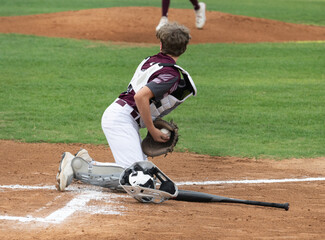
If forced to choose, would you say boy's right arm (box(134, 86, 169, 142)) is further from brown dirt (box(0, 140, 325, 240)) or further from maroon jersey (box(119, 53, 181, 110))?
brown dirt (box(0, 140, 325, 240))

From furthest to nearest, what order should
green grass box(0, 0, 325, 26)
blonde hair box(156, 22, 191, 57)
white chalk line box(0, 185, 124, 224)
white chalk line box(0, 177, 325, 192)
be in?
green grass box(0, 0, 325, 26), white chalk line box(0, 177, 325, 192), blonde hair box(156, 22, 191, 57), white chalk line box(0, 185, 124, 224)

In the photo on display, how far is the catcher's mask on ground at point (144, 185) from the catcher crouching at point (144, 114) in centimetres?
12

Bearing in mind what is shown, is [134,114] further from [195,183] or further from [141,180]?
[195,183]

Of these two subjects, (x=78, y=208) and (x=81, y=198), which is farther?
(x=81, y=198)

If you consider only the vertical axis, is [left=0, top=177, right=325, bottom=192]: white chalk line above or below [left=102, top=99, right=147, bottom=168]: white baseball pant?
below

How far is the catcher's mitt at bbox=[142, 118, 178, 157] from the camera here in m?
5.43

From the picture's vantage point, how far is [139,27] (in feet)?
57.7

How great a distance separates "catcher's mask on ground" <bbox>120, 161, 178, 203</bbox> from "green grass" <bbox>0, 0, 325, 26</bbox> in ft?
59.5

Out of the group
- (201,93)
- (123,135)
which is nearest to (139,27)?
(201,93)

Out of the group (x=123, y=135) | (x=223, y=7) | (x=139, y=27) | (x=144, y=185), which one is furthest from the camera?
(x=223, y=7)

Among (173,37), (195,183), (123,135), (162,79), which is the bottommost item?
(195,183)

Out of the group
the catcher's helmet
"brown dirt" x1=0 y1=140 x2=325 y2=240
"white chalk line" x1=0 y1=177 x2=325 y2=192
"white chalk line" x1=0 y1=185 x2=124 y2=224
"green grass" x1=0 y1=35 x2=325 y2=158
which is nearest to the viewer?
"brown dirt" x1=0 y1=140 x2=325 y2=240

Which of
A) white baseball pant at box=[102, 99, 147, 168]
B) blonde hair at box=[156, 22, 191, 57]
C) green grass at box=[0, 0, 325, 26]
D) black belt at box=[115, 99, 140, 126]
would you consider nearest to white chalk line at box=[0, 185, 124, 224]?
white baseball pant at box=[102, 99, 147, 168]

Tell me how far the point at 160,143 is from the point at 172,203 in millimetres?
602
